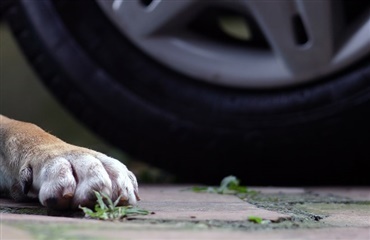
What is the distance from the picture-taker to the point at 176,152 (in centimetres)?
255

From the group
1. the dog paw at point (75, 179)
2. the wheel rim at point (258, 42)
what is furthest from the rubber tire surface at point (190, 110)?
the dog paw at point (75, 179)

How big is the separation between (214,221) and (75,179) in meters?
0.31

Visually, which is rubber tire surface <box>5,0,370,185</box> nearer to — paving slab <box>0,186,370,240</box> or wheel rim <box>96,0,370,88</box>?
wheel rim <box>96,0,370,88</box>

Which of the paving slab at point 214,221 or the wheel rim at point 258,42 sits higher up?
the wheel rim at point 258,42

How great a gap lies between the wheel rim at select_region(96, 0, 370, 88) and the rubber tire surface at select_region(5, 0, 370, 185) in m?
0.04

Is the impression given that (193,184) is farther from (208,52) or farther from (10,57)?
(10,57)

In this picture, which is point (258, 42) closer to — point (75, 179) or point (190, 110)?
point (190, 110)

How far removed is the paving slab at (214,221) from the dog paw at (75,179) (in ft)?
0.15

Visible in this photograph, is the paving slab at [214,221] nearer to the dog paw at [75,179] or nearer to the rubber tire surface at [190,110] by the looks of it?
the dog paw at [75,179]

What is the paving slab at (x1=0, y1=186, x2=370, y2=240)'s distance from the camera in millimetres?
1159

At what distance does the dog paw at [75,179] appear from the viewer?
1438 millimetres

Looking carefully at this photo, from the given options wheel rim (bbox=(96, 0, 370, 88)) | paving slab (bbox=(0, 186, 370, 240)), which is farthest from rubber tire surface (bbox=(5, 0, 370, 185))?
paving slab (bbox=(0, 186, 370, 240))

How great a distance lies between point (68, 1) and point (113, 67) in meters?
0.29

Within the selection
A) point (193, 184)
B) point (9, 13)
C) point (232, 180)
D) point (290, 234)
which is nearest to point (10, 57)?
point (9, 13)
